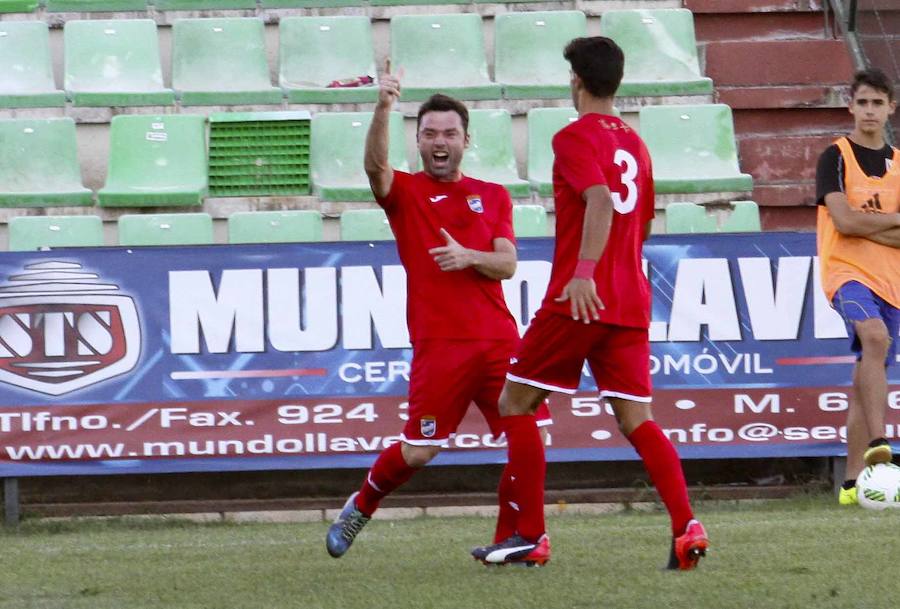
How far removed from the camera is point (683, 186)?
10156 mm

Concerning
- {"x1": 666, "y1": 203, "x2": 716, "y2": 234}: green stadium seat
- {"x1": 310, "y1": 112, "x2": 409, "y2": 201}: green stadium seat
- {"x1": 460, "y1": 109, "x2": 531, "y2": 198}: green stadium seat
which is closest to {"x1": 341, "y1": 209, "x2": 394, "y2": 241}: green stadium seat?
{"x1": 310, "y1": 112, "x2": 409, "y2": 201}: green stadium seat

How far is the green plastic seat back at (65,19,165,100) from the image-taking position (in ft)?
36.0

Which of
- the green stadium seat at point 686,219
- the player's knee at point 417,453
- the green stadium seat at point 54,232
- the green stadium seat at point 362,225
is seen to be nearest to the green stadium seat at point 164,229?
the green stadium seat at point 54,232

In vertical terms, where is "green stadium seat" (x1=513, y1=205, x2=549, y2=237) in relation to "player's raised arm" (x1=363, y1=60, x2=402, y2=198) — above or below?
below

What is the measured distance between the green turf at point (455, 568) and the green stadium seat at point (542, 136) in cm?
334

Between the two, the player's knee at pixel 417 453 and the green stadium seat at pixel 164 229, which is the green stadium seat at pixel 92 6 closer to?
the green stadium seat at pixel 164 229

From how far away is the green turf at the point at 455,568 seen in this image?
4.71 meters

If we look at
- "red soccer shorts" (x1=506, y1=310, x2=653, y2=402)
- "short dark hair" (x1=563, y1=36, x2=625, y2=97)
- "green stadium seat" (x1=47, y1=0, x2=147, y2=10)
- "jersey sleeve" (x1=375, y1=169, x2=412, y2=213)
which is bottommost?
"red soccer shorts" (x1=506, y1=310, x2=653, y2=402)

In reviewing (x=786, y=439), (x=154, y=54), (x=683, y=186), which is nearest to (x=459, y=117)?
(x=786, y=439)

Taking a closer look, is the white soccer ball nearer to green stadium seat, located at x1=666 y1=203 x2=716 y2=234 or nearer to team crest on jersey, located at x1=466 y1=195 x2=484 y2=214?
green stadium seat, located at x1=666 y1=203 x2=716 y2=234

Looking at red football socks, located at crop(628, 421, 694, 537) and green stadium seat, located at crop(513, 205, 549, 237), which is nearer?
red football socks, located at crop(628, 421, 694, 537)

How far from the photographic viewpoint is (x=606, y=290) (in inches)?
204

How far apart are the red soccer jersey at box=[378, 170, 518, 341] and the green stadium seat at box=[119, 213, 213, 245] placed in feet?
12.7

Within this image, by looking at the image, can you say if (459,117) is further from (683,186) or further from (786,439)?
(683,186)
